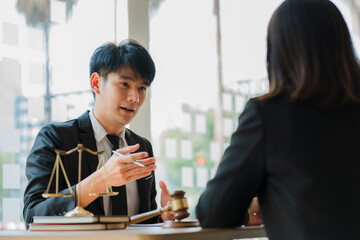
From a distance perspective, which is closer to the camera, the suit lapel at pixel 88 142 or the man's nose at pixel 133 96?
the suit lapel at pixel 88 142

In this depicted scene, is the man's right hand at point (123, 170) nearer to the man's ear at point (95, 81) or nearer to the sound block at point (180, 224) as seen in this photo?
the sound block at point (180, 224)

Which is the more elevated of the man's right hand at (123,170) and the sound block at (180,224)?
the man's right hand at (123,170)

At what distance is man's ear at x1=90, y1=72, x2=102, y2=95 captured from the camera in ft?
7.36

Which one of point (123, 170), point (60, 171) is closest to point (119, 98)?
point (60, 171)

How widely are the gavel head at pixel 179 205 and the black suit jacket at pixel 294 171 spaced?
0.23m

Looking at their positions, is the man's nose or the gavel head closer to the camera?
the gavel head

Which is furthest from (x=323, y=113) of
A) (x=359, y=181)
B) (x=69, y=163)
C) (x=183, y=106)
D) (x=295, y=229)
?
(x=183, y=106)

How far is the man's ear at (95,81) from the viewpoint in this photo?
2.24 meters

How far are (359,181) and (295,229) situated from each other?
19cm

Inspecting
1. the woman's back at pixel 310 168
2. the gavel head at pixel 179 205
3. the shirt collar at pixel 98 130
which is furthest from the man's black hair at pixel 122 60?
the woman's back at pixel 310 168

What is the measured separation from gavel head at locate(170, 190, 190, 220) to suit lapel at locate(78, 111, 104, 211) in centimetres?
59

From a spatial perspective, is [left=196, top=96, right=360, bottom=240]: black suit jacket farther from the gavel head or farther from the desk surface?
the gavel head

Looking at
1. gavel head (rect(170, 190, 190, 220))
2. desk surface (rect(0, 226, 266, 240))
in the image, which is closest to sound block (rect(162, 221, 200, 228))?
gavel head (rect(170, 190, 190, 220))

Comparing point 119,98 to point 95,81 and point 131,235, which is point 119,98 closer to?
point 95,81
